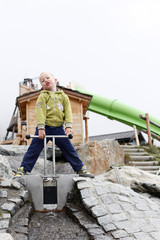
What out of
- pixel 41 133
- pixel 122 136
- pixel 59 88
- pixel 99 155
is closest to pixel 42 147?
pixel 41 133

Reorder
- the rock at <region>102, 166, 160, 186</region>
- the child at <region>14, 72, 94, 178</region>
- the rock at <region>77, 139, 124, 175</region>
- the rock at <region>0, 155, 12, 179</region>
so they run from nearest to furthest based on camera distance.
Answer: the child at <region>14, 72, 94, 178</region>
the rock at <region>0, 155, 12, 179</region>
the rock at <region>102, 166, 160, 186</region>
the rock at <region>77, 139, 124, 175</region>

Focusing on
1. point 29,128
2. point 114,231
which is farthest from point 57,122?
point 29,128

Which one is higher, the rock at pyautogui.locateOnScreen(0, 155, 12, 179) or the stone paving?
the rock at pyautogui.locateOnScreen(0, 155, 12, 179)

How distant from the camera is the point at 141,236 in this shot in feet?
8.85

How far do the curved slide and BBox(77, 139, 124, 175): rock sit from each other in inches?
311

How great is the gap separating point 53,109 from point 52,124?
27 cm

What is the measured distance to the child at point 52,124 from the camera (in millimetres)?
4109

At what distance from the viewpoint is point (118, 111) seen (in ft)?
56.2

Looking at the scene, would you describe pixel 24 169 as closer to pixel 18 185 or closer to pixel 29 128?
pixel 18 185

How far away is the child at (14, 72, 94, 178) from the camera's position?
13.5 feet

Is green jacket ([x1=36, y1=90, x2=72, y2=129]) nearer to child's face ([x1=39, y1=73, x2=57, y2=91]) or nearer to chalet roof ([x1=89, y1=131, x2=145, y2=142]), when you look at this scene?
child's face ([x1=39, y1=73, x2=57, y2=91])

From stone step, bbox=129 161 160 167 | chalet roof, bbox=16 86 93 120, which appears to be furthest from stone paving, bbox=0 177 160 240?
chalet roof, bbox=16 86 93 120

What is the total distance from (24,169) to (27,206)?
2.41 ft

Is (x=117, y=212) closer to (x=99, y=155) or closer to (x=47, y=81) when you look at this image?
(x=47, y=81)
